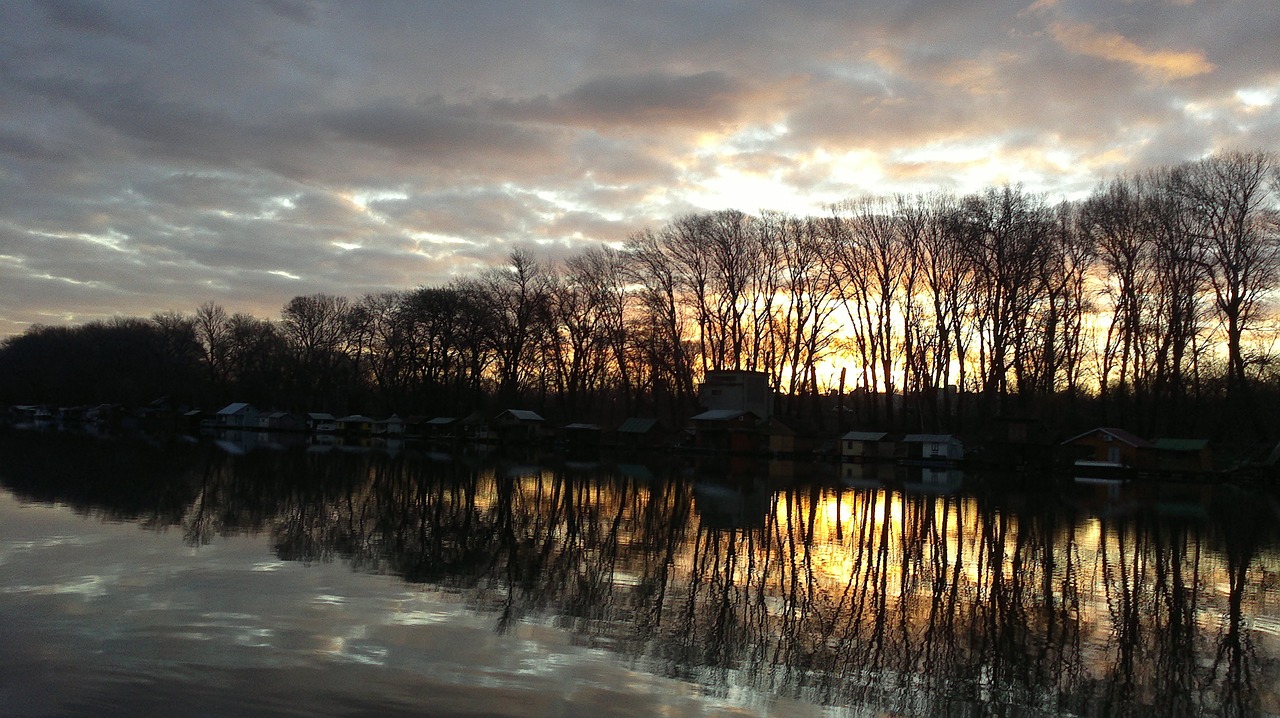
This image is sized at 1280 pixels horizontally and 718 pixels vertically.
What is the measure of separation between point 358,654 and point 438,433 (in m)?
84.3

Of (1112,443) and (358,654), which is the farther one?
(1112,443)

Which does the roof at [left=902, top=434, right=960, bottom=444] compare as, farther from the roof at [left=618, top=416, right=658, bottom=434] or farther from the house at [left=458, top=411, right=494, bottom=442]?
the house at [left=458, top=411, right=494, bottom=442]

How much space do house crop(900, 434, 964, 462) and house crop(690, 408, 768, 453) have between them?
11.6 meters

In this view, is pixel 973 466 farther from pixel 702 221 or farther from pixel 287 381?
pixel 287 381

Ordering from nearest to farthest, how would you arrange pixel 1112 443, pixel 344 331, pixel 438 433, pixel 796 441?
1. pixel 1112 443
2. pixel 796 441
3. pixel 438 433
4. pixel 344 331

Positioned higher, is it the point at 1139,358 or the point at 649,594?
the point at 1139,358

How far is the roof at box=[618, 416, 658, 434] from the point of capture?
75375 millimetres

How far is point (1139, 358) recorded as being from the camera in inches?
2350

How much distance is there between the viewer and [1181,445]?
5300 cm

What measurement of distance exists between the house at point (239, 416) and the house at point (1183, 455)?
89756 millimetres

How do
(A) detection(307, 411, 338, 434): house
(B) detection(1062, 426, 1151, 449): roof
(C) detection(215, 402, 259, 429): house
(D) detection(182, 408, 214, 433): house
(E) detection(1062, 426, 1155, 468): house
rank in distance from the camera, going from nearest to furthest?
(B) detection(1062, 426, 1151, 449): roof
(E) detection(1062, 426, 1155, 468): house
(A) detection(307, 411, 338, 434): house
(C) detection(215, 402, 259, 429): house
(D) detection(182, 408, 214, 433): house

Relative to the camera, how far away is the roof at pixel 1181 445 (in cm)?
5241

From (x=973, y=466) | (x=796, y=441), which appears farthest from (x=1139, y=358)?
(x=796, y=441)

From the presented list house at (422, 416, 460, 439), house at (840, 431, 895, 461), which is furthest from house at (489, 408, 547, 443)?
house at (840, 431, 895, 461)
